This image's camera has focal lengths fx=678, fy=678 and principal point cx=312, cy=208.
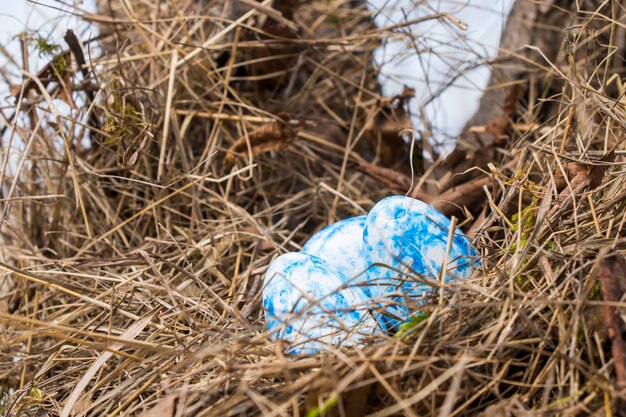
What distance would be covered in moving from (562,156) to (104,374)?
1.16 metres

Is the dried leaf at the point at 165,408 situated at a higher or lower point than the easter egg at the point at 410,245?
lower

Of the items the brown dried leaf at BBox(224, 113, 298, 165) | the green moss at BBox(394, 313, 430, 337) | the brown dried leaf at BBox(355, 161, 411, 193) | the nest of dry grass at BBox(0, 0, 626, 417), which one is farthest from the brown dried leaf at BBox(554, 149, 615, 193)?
the brown dried leaf at BBox(224, 113, 298, 165)

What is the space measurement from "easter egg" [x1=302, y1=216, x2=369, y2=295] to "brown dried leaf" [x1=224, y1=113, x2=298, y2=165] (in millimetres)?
614

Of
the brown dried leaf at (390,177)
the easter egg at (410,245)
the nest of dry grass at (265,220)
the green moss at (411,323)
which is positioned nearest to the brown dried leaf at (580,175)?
the nest of dry grass at (265,220)

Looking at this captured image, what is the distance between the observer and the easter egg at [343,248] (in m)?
1.65

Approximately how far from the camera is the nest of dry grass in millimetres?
1219

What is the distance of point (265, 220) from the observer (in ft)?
7.63

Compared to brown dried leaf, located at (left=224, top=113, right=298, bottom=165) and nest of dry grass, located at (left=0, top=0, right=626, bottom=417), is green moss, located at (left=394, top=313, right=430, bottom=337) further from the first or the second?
brown dried leaf, located at (left=224, top=113, right=298, bottom=165)

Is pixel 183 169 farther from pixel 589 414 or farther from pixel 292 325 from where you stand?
pixel 589 414

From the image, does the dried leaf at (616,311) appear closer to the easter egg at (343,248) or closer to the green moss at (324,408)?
the green moss at (324,408)

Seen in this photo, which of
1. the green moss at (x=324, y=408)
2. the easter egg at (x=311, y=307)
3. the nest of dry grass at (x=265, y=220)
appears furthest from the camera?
the easter egg at (x=311, y=307)

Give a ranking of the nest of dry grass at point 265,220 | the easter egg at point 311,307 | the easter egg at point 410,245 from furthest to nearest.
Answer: the easter egg at point 410,245 → the easter egg at point 311,307 → the nest of dry grass at point 265,220

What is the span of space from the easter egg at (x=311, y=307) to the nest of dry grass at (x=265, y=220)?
0.06 metres

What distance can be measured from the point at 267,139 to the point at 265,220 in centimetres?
28
